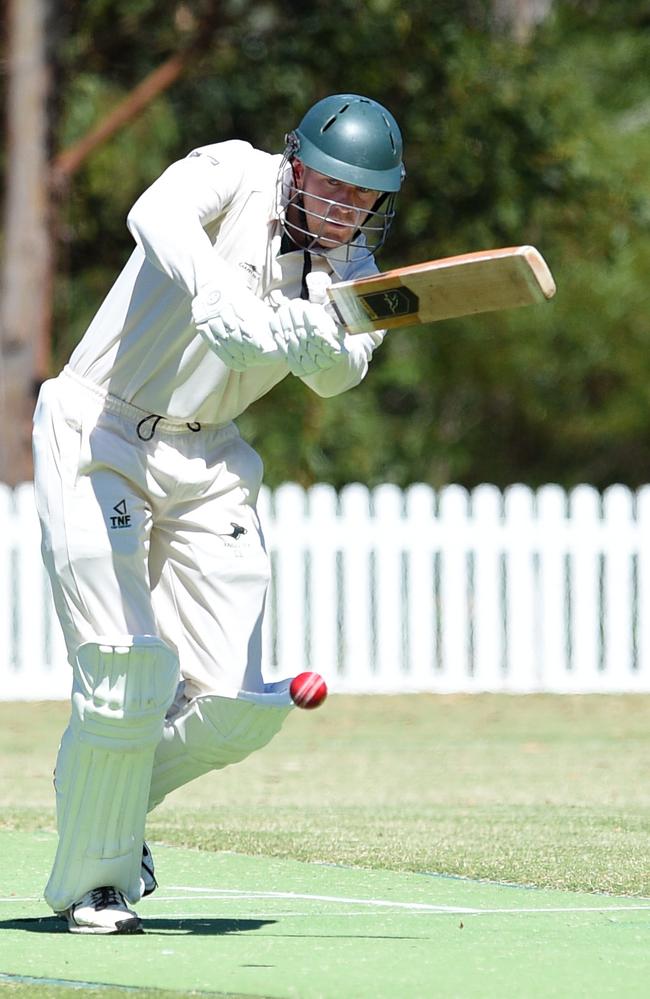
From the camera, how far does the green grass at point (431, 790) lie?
6512 mm

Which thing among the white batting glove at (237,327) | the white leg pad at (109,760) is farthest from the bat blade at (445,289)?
the white leg pad at (109,760)

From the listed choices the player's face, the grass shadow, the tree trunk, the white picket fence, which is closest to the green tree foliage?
the tree trunk

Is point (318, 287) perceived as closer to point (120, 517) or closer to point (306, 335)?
point (306, 335)

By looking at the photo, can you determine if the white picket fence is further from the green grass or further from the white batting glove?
the white batting glove

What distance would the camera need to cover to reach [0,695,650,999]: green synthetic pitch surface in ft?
14.0

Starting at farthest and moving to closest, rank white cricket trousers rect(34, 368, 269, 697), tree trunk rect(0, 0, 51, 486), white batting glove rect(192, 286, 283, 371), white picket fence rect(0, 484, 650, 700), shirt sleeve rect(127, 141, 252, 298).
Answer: tree trunk rect(0, 0, 51, 486), white picket fence rect(0, 484, 650, 700), white cricket trousers rect(34, 368, 269, 697), shirt sleeve rect(127, 141, 252, 298), white batting glove rect(192, 286, 283, 371)

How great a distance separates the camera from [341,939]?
477 cm

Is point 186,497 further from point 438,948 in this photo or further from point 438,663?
point 438,663

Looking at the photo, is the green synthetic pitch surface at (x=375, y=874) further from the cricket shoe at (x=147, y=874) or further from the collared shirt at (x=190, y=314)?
the collared shirt at (x=190, y=314)

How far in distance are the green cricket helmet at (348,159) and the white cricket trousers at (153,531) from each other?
62cm

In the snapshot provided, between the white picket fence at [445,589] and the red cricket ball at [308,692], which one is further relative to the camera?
the white picket fence at [445,589]

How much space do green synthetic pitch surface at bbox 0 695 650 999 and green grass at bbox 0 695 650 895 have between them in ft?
0.06

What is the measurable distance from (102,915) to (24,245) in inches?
447

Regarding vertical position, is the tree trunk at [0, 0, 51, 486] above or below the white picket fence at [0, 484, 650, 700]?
above
